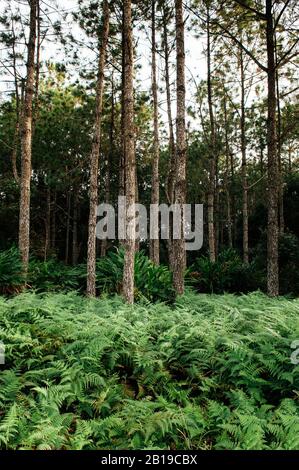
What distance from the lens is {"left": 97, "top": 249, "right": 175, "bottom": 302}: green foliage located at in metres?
10.7

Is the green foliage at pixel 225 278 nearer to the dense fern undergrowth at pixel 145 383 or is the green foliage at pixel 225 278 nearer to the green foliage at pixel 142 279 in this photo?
Result: the green foliage at pixel 142 279

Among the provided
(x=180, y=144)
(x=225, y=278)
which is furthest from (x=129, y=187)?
(x=225, y=278)

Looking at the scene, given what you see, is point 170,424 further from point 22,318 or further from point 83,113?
point 83,113

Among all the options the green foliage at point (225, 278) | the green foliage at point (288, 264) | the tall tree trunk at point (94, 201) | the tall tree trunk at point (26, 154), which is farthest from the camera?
the green foliage at point (288, 264)

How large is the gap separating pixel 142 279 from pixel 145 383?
6308 millimetres

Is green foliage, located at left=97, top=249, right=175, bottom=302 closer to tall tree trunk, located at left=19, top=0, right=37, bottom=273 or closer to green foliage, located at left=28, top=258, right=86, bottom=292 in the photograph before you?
green foliage, located at left=28, top=258, right=86, bottom=292

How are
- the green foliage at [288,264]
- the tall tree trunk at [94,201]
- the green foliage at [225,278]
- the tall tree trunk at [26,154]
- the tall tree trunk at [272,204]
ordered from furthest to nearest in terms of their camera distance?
the green foliage at [288,264] → the green foliage at [225,278] → the tall tree trunk at [94,201] → the tall tree trunk at [26,154] → the tall tree trunk at [272,204]

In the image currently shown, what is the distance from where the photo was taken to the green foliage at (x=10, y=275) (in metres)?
10.5

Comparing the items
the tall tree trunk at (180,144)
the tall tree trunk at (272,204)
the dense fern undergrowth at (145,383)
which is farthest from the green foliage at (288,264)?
the dense fern undergrowth at (145,383)

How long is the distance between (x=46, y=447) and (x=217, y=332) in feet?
8.95

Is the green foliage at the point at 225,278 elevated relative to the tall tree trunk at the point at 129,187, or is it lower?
lower

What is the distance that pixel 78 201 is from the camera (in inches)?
1146

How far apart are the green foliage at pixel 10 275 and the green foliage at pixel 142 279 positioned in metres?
2.34

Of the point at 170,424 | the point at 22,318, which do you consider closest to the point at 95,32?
the point at 22,318
